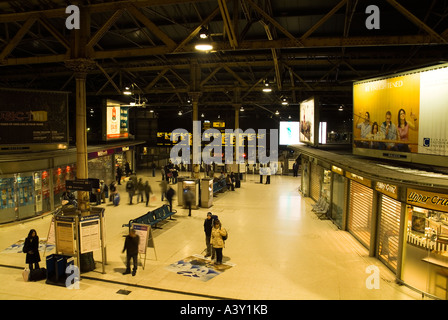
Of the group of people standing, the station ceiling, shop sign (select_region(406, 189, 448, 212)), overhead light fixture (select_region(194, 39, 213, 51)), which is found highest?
the station ceiling

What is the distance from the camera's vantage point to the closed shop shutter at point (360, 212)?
1240 centimetres

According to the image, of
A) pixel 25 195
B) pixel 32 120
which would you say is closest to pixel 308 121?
pixel 32 120

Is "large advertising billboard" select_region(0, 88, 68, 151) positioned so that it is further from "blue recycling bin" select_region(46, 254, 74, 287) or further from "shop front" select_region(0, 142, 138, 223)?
"blue recycling bin" select_region(46, 254, 74, 287)

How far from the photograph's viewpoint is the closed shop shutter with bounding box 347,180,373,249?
40.7ft

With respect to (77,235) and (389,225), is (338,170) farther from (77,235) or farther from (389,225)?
(77,235)

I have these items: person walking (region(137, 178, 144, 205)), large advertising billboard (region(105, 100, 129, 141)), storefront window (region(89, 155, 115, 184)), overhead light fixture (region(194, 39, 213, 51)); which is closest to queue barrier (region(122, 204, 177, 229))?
person walking (region(137, 178, 144, 205))

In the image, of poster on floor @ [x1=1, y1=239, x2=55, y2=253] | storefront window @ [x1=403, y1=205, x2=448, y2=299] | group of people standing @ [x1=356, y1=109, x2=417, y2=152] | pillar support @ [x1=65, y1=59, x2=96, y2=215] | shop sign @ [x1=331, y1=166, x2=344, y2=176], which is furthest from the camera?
shop sign @ [x1=331, y1=166, x2=344, y2=176]

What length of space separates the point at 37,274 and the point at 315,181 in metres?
15.8

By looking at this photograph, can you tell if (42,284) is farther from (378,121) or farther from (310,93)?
(310,93)

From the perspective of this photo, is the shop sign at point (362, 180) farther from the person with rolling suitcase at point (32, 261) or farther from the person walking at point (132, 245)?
the person with rolling suitcase at point (32, 261)

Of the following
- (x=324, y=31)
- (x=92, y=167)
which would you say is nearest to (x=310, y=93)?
(x=324, y=31)

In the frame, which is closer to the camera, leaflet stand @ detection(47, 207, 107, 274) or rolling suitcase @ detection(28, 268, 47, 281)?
rolling suitcase @ detection(28, 268, 47, 281)

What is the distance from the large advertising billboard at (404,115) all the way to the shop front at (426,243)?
6.08 ft

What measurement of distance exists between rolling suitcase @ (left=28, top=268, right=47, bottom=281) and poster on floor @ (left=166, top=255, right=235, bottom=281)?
339cm
